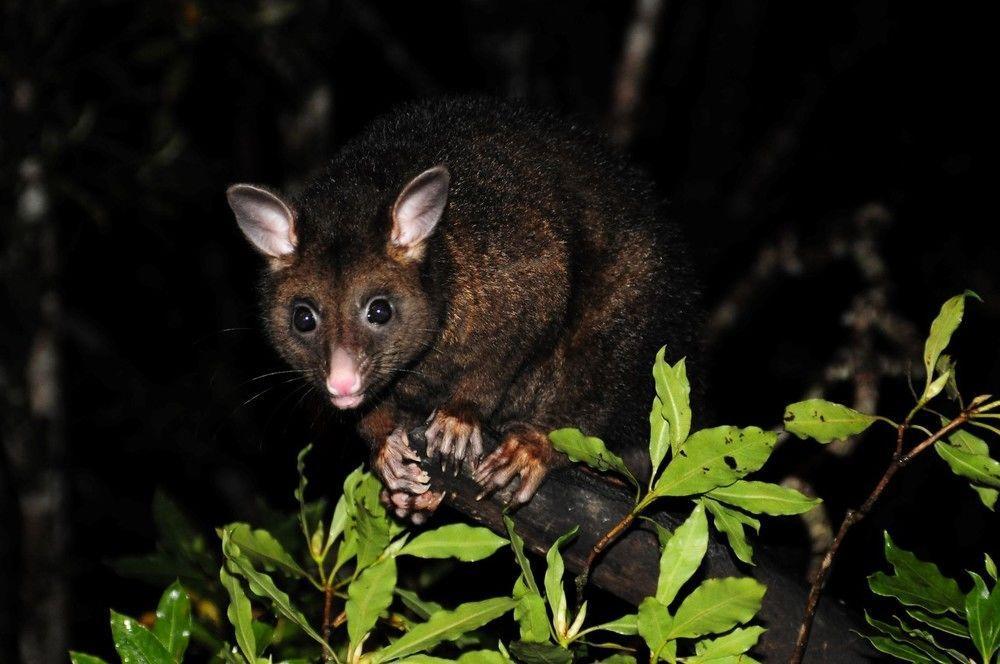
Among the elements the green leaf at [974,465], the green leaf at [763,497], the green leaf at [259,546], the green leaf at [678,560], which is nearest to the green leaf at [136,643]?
the green leaf at [259,546]

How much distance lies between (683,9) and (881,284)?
5331mm

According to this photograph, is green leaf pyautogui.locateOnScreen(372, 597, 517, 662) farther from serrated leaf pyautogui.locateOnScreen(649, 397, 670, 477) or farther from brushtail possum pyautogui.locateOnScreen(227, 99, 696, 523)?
brushtail possum pyautogui.locateOnScreen(227, 99, 696, 523)

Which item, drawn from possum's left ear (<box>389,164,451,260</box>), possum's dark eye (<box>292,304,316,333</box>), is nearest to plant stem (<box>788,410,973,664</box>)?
possum's left ear (<box>389,164,451,260</box>)

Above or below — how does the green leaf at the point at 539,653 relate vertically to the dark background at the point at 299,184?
below

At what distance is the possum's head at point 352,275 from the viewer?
3.60 metres

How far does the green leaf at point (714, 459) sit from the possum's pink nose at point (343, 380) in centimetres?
129

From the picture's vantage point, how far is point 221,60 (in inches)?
356

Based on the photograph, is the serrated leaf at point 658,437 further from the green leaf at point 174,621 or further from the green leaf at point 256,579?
the green leaf at point 174,621

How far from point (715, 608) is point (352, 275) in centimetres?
189

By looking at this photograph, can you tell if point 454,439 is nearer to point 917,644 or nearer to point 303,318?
point 303,318

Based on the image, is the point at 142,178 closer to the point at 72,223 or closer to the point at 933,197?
the point at 72,223

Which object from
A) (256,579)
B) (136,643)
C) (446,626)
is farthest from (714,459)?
(136,643)

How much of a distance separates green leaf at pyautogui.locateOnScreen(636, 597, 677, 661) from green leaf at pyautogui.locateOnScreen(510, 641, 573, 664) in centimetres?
16

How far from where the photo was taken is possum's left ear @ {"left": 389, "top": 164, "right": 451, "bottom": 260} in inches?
137
